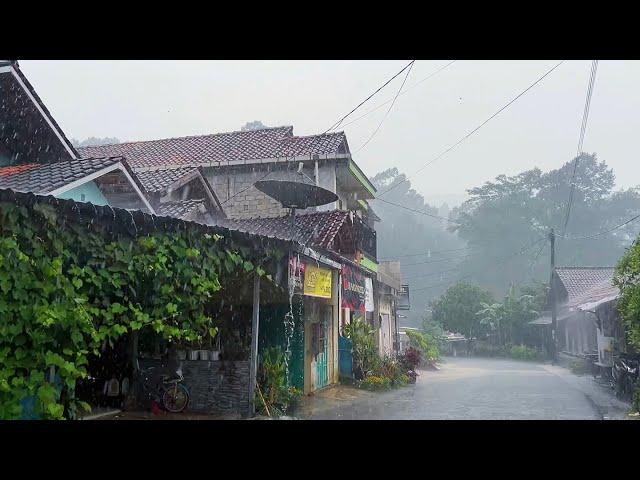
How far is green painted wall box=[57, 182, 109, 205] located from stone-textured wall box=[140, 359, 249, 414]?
3.52 metres

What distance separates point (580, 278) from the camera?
86.2 feet

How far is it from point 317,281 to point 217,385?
3038 millimetres

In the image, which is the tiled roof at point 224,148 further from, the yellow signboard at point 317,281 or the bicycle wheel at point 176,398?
the bicycle wheel at point 176,398

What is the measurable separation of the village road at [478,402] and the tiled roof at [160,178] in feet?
20.2

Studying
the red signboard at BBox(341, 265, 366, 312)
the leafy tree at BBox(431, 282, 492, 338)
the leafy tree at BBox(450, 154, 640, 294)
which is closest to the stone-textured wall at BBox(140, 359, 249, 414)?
the red signboard at BBox(341, 265, 366, 312)

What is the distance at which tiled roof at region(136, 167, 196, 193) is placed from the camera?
13.3 metres

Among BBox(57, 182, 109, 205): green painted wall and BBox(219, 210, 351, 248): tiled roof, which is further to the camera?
BBox(219, 210, 351, 248): tiled roof

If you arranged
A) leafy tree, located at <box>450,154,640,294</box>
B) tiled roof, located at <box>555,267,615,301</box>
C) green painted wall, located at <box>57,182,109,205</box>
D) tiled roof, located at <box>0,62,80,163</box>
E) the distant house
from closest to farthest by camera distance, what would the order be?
1. green painted wall, located at <box>57,182,109,205</box>
2. tiled roof, located at <box>0,62,80,163</box>
3. the distant house
4. tiled roof, located at <box>555,267,615,301</box>
5. leafy tree, located at <box>450,154,640,294</box>

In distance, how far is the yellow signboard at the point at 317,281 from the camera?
9674 millimetres

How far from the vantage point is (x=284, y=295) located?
32.3ft

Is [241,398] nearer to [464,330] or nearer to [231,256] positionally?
[231,256]

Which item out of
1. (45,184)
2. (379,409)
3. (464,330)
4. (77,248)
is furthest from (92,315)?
(464,330)

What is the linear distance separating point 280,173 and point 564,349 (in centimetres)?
1988

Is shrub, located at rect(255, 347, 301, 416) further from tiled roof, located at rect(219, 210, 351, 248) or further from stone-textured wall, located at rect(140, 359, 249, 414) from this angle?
tiled roof, located at rect(219, 210, 351, 248)
